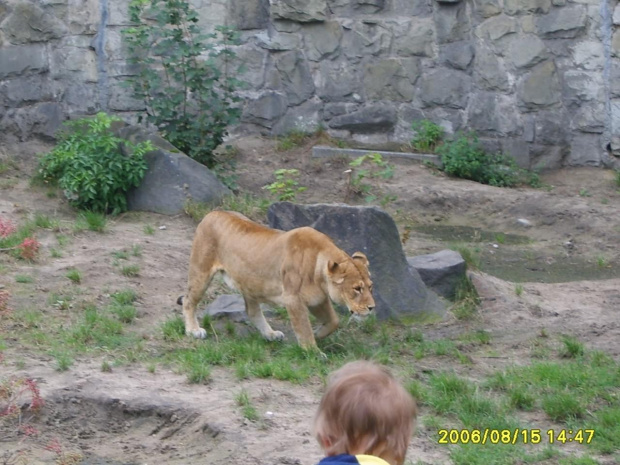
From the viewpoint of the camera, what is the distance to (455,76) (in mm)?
10945

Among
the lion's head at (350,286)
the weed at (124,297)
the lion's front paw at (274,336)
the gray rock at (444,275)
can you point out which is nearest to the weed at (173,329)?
the weed at (124,297)

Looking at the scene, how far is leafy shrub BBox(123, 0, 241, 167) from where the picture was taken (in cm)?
964

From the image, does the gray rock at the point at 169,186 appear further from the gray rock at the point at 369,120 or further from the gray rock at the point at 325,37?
the gray rock at the point at 325,37

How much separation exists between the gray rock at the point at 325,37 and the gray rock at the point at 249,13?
0.48 metres

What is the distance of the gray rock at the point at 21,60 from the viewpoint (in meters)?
10.7

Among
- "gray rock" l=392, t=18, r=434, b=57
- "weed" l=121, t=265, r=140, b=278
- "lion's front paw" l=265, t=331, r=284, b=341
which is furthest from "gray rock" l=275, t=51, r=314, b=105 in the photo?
"lion's front paw" l=265, t=331, r=284, b=341

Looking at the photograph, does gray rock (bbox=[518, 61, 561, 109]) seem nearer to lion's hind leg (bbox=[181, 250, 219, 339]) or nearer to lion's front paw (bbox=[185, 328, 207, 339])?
lion's hind leg (bbox=[181, 250, 219, 339])

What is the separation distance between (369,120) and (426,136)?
679 millimetres

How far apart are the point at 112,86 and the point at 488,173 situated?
408 cm

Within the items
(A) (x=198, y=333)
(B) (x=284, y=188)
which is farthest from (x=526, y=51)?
(A) (x=198, y=333)

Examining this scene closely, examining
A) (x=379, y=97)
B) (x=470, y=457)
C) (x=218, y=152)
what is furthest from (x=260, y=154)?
(x=470, y=457)

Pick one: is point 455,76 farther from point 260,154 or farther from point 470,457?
point 470,457

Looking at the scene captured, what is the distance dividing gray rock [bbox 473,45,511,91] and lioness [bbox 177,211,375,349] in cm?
484

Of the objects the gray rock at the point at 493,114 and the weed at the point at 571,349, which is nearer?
the weed at the point at 571,349
